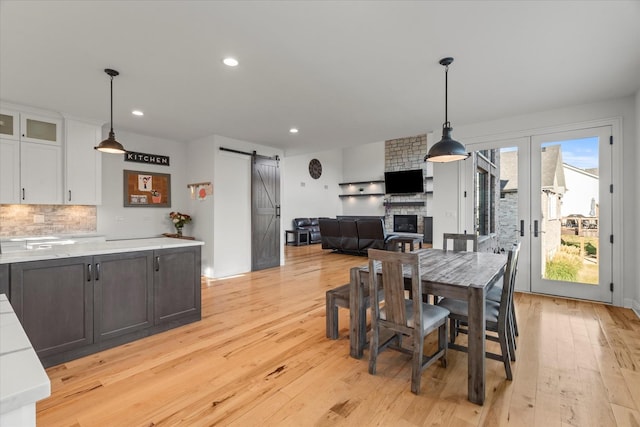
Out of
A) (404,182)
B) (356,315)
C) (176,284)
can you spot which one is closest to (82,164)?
(176,284)

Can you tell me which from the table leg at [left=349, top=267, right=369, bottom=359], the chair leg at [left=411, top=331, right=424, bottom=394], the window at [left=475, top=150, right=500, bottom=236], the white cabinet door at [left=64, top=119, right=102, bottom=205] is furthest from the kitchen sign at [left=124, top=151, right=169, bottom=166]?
the window at [left=475, top=150, right=500, bottom=236]

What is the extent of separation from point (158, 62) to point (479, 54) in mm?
2871

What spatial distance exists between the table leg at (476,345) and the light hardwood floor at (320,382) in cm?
9

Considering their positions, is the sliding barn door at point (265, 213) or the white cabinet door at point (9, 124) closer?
the white cabinet door at point (9, 124)

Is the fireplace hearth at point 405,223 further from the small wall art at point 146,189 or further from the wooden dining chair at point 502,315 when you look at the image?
the wooden dining chair at point 502,315

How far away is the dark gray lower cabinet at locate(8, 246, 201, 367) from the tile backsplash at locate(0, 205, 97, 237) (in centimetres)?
277

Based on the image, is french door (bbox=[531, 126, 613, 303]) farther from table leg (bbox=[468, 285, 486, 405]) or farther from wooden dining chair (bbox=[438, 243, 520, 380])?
table leg (bbox=[468, 285, 486, 405])

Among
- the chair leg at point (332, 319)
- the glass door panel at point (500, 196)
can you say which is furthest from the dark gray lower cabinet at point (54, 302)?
the glass door panel at point (500, 196)

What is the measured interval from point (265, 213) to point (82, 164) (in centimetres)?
303

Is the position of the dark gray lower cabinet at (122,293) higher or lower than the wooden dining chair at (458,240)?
lower

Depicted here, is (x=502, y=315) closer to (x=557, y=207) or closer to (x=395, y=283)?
(x=395, y=283)

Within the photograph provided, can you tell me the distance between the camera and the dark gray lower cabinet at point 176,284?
3.16m

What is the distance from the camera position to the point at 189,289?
3424 mm

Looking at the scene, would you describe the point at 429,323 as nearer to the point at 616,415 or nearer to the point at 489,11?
the point at 616,415
